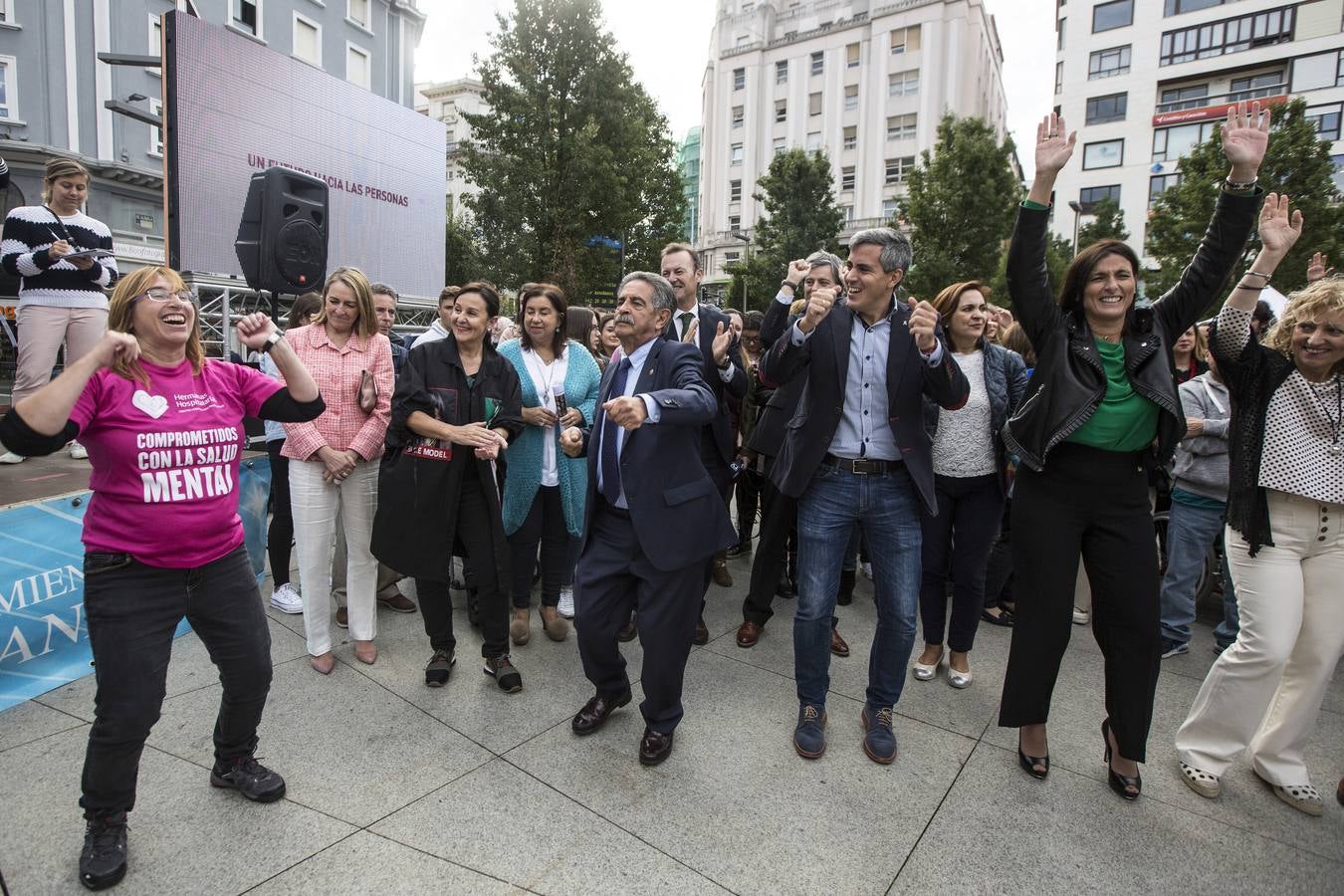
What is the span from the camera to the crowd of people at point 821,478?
225cm

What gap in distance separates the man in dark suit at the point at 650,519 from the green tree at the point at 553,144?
52.3 ft

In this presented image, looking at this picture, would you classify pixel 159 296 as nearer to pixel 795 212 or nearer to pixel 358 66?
pixel 795 212

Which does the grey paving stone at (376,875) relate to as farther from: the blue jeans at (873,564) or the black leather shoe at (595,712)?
the blue jeans at (873,564)

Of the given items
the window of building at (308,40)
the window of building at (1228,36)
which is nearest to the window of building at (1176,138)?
the window of building at (1228,36)

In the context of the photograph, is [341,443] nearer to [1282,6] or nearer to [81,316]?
[81,316]

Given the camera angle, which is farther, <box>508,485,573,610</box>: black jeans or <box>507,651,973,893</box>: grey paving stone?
<box>508,485,573,610</box>: black jeans

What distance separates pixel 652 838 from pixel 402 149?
59.2ft

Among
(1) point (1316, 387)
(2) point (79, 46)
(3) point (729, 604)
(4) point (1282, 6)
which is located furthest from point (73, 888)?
(4) point (1282, 6)

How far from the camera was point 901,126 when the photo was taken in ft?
145

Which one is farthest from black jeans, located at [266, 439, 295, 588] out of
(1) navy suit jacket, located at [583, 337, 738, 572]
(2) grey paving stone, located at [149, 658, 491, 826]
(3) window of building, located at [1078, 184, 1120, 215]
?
(3) window of building, located at [1078, 184, 1120, 215]

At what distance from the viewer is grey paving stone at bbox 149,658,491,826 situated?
2672 millimetres

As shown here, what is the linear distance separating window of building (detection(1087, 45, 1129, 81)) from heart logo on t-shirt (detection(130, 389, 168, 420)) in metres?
51.4

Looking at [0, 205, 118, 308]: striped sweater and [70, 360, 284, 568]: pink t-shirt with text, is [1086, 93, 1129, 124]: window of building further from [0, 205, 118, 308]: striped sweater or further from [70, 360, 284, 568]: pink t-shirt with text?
[70, 360, 284, 568]: pink t-shirt with text

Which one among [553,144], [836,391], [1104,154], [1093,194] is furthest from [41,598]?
[1104,154]
